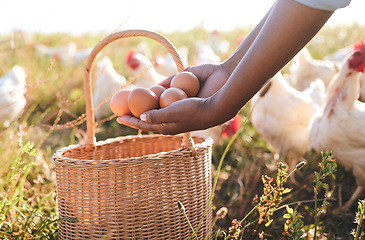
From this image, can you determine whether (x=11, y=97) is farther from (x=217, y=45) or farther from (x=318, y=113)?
(x=217, y=45)

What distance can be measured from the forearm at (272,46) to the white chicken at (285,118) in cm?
153

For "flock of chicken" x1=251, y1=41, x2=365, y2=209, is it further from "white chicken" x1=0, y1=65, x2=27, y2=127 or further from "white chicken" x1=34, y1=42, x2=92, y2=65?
"white chicken" x1=34, y1=42, x2=92, y2=65

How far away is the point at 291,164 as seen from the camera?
260 cm

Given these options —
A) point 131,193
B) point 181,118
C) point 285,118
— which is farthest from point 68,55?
point 181,118

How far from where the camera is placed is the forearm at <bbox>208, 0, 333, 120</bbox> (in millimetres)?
879

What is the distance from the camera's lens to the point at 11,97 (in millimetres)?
2693

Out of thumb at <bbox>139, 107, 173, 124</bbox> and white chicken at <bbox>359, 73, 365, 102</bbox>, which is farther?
white chicken at <bbox>359, 73, 365, 102</bbox>

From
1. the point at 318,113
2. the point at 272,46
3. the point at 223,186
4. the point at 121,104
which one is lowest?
the point at 223,186

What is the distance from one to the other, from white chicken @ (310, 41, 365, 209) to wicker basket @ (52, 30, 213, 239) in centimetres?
101

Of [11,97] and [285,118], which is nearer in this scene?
[285,118]

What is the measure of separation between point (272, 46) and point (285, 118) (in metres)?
1.67

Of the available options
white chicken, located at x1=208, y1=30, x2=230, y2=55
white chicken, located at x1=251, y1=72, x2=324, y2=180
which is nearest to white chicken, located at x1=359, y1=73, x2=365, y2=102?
white chicken, located at x1=251, y1=72, x2=324, y2=180

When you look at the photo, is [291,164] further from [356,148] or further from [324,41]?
[324,41]

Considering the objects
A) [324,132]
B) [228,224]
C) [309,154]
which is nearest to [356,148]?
[324,132]
